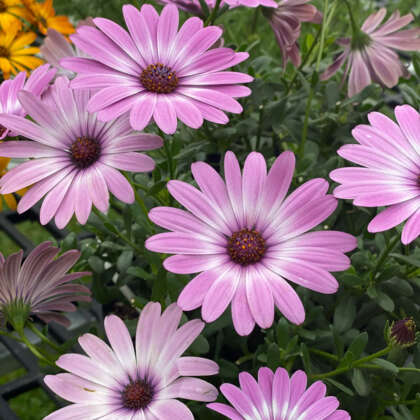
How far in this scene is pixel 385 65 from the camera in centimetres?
68

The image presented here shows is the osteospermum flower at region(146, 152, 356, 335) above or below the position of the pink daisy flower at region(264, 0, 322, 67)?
below

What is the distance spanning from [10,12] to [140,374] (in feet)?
2.14

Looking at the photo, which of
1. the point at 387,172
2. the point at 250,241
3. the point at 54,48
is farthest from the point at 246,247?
the point at 54,48

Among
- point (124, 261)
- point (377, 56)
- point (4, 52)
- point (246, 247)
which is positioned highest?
point (4, 52)

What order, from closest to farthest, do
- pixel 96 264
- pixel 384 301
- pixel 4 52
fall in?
pixel 384 301
pixel 96 264
pixel 4 52

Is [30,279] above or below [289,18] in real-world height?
below

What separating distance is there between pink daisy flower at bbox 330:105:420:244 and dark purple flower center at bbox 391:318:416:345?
0.31 feet

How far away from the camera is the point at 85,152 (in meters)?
0.51

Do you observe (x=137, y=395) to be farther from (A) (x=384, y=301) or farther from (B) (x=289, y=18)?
(B) (x=289, y=18)

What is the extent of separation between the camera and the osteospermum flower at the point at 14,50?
88 centimetres

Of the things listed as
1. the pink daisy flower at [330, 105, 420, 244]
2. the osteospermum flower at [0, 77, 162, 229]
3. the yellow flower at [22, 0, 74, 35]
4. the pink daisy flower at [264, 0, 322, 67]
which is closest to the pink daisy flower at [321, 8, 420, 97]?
the pink daisy flower at [264, 0, 322, 67]

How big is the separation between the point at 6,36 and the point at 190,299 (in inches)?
24.0

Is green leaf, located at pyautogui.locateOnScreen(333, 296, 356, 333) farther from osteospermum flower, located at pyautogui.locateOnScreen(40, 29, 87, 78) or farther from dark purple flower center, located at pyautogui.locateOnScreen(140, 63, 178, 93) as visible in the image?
osteospermum flower, located at pyautogui.locateOnScreen(40, 29, 87, 78)

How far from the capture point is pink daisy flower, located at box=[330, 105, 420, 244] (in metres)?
0.42
